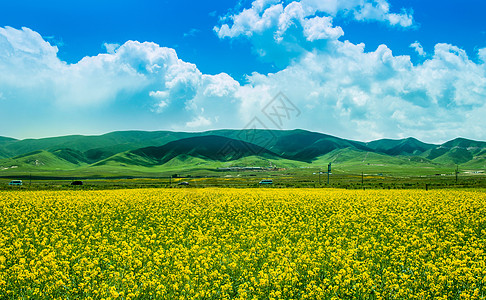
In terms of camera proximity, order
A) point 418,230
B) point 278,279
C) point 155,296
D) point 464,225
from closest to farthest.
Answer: point 155,296 → point 278,279 → point 418,230 → point 464,225

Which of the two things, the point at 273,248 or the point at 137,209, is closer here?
the point at 273,248

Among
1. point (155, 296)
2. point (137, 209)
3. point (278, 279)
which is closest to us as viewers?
point (155, 296)

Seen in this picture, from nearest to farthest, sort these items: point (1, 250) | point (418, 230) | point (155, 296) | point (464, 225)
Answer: point (155, 296) < point (1, 250) < point (418, 230) < point (464, 225)

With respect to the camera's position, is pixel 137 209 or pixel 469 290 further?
pixel 137 209

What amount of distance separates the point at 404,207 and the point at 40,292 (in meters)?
22.1

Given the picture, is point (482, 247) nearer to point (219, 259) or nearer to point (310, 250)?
point (310, 250)

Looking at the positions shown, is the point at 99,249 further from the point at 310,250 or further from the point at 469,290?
the point at 469,290

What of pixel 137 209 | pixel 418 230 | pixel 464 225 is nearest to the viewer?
pixel 418 230

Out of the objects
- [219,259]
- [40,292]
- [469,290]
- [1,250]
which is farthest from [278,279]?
[1,250]

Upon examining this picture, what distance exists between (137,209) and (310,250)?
1408cm

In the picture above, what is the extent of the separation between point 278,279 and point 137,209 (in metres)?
15.9

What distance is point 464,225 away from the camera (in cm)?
1641

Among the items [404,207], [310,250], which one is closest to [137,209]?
[310,250]

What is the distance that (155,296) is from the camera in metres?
8.12
